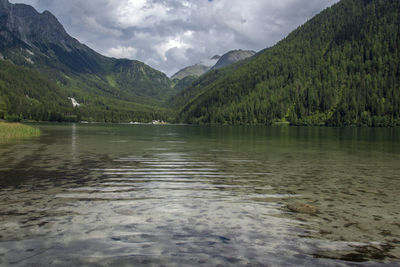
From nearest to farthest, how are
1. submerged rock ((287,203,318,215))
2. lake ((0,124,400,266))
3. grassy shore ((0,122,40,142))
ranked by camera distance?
lake ((0,124,400,266))
submerged rock ((287,203,318,215))
grassy shore ((0,122,40,142))

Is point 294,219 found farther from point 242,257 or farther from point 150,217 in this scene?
point 150,217

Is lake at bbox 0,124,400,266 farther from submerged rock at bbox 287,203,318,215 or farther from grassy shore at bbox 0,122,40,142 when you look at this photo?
grassy shore at bbox 0,122,40,142

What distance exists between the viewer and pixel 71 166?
1180 inches

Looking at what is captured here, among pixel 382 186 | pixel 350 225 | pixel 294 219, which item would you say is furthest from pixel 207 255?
pixel 382 186

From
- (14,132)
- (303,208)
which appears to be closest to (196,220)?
(303,208)

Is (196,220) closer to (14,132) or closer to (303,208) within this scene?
(303,208)

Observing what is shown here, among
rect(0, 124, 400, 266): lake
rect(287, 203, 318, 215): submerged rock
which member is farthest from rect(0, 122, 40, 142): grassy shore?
rect(287, 203, 318, 215): submerged rock

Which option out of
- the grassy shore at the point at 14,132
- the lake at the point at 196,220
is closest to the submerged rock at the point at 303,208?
the lake at the point at 196,220

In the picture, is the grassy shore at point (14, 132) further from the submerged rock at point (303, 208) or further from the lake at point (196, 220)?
the submerged rock at point (303, 208)

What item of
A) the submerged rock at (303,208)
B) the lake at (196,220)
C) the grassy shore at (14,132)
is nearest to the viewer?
the lake at (196,220)

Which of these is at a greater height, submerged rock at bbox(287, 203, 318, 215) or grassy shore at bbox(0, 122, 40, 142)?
grassy shore at bbox(0, 122, 40, 142)

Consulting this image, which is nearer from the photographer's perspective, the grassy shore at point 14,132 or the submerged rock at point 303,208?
the submerged rock at point 303,208

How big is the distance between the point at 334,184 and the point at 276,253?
1473cm

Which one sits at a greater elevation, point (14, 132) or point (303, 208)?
point (14, 132)
